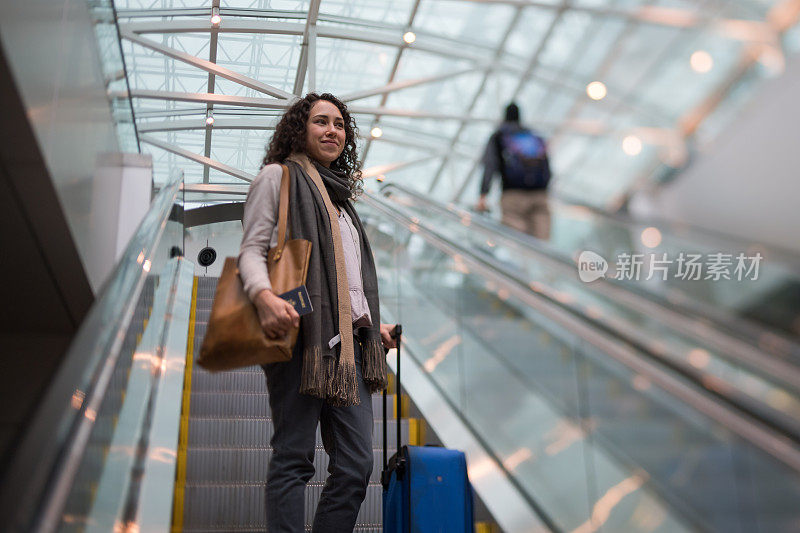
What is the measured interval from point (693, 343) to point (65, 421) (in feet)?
7.36

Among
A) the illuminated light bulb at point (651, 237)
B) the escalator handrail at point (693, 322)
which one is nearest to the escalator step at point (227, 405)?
the escalator handrail at point (693, 322)

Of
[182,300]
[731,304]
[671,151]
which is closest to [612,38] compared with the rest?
[671,151]

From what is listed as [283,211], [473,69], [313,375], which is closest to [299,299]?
[313,375]

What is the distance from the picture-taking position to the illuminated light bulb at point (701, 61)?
1478cm

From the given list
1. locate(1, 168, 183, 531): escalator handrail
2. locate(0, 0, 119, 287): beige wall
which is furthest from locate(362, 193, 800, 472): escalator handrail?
locate(0, 0, 119, 287): beige wall

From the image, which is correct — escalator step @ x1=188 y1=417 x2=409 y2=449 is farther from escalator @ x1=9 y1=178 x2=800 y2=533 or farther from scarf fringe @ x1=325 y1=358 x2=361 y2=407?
scarf fringe @ x1=325 y1=358 x2=361 y2=407

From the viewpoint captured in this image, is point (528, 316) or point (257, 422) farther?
point (257, 422)

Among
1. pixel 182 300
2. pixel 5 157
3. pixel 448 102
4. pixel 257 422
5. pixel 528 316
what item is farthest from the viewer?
pixel 448 102

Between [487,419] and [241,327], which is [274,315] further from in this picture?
[487,419]

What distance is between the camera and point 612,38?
16.2 metres

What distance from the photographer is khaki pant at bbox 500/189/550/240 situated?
658 centimetres

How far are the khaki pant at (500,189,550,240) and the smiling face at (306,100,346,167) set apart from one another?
12.0 ft

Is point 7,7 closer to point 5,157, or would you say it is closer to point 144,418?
point 5,157

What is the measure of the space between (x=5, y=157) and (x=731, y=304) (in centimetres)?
678
